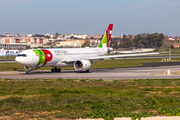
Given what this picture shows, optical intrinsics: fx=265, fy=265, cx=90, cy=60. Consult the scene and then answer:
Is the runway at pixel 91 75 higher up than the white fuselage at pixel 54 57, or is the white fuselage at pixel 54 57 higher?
the white fuselage at pixel 54 57

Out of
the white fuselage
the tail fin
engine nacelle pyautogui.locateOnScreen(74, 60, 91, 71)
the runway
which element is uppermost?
the tail fin

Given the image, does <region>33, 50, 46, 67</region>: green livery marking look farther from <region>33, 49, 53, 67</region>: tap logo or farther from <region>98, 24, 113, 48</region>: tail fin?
<region>98, 24, 113, 48</region>: tail fin

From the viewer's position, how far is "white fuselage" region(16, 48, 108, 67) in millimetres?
40059

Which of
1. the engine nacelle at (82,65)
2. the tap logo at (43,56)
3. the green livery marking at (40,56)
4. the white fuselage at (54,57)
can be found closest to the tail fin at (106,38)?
the white fuselage at (54,57)

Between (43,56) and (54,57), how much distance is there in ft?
7.41

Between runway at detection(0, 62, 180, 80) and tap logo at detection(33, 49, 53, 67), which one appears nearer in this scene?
runway at detection(0, 62, 180, 80)

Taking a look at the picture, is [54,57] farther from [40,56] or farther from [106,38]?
[106,38]

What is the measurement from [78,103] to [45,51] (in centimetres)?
2665

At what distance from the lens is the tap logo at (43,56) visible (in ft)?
135

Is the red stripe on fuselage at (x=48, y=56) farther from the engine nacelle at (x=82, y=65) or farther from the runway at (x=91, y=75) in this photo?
the engine nacelle at (x=82, y=65)

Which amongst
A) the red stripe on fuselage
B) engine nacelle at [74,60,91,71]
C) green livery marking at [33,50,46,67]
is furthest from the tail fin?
green livery marking at [33,50,46,67]

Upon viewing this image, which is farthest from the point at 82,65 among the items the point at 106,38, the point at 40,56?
the point at 106,38

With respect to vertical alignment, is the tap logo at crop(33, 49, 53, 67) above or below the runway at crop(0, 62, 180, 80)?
above

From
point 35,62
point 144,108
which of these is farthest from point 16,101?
point 35,62
